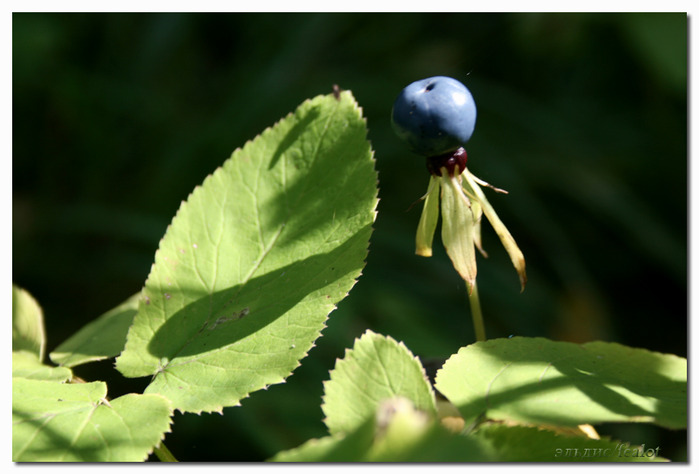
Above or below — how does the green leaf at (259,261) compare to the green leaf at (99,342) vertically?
above

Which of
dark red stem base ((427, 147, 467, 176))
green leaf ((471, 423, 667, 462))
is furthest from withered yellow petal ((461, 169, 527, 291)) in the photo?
green leaf ((471, 423, 667, 462))

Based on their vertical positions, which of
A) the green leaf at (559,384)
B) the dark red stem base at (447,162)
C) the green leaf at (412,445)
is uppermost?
the dark red stem base at (447,162)

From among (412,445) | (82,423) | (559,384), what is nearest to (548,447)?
(559,384)

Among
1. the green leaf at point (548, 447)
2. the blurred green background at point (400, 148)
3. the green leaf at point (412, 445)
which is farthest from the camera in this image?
the blurred green background at point (400, 148)

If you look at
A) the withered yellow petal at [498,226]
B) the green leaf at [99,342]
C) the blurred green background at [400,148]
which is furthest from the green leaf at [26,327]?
the blurred green background at [400,148]

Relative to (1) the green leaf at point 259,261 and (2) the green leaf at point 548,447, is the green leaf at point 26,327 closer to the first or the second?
(1) the green leaf at point 259,261

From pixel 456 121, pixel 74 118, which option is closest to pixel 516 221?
pixel 74 118

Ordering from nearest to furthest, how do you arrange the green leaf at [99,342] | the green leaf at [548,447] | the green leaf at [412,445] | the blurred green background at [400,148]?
1. the green leaf at [412,445]
2. the green leaf at [548,447]
3. the green leaf at [99,342]
4. the blurred green background at [400,148]
